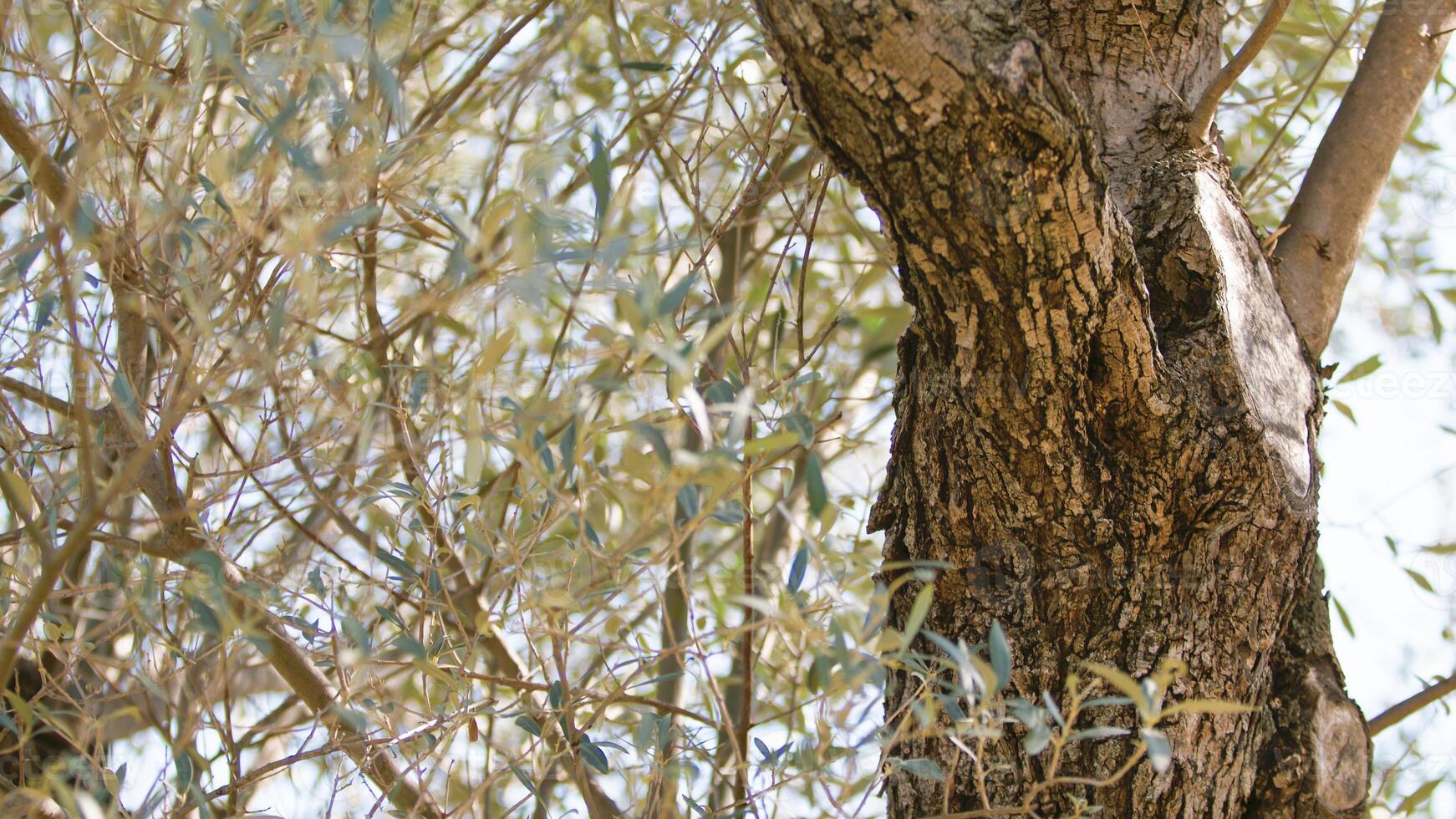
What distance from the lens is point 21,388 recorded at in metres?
1.28

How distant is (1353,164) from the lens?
4.49 ft

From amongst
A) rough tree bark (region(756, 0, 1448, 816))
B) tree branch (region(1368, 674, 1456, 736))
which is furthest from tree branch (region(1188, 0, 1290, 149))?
tree branch (region(1368, 674, 1456, 736))

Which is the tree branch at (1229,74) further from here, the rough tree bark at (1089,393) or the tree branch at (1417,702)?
the tree branch at (1417,702)

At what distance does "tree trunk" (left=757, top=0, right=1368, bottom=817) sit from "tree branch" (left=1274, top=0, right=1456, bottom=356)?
12cm

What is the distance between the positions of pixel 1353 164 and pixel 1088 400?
611 millimetres

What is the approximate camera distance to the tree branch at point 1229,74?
106 cm

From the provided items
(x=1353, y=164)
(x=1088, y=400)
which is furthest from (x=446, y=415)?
(x=1353, y=164)

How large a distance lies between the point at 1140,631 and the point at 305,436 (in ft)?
3.12

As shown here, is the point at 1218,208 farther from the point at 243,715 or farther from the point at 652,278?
the point at 243,715

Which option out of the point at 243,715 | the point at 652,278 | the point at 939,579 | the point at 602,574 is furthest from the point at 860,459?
the point at 652,278

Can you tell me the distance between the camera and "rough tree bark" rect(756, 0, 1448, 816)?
2.97 ft

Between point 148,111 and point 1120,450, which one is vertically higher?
point 148,111

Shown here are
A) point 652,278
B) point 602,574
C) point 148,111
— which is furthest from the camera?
point 148,111

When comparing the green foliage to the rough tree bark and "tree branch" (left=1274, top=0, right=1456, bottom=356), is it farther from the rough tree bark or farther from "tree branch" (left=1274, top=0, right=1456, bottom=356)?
"tree branch" (left=1274, top=0, right=1456, bottom=356)
